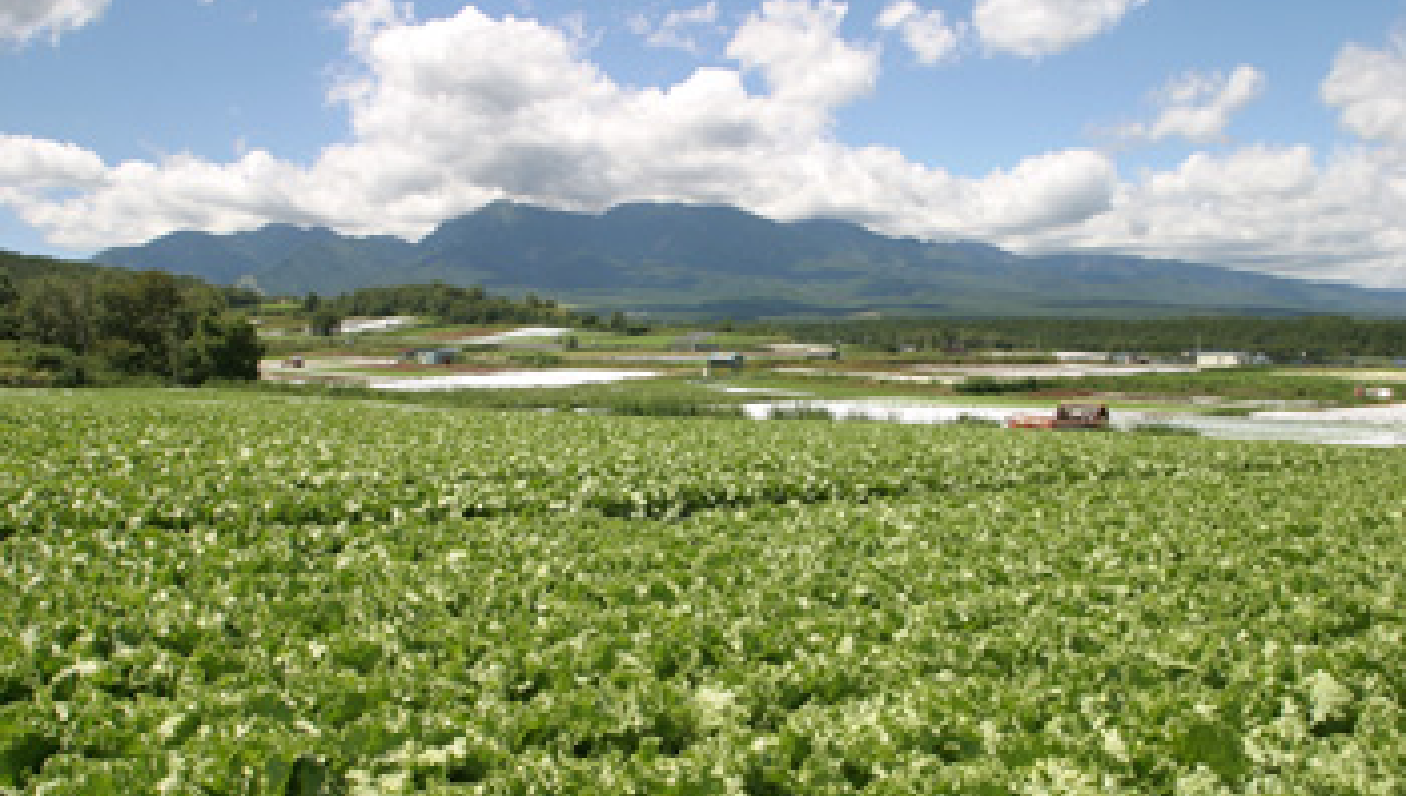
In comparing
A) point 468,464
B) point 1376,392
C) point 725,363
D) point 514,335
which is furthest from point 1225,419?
point 514,335

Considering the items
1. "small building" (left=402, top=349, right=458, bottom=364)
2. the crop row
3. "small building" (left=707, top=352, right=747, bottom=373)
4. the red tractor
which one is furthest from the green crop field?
"small building" (left=402, top=349, right=458, bottom=364)

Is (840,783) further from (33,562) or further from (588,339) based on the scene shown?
(588,339)

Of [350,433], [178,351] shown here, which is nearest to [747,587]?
[350,433]

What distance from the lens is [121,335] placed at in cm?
11419

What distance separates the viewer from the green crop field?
7555 mm

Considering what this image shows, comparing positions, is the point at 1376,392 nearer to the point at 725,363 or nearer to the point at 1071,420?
the point at 1071,420

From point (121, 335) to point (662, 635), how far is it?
129m

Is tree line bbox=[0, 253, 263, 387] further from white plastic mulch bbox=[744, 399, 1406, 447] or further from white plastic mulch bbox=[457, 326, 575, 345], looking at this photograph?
white plastic mulch bbox=[744, 399, 1406, 447]

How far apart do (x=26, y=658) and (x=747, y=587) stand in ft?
28.9

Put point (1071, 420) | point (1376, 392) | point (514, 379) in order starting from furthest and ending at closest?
1. point (514, 379)
2. point (1376, 392)
3. point (1071, 420)

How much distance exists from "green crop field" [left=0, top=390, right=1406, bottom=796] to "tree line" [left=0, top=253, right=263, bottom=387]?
8207 centimetres

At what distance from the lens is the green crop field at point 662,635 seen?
297 inches

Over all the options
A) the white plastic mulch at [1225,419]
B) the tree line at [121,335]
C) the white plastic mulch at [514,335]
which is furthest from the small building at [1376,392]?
the white plastic mulch at [514,335]

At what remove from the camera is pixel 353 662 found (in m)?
10.0
